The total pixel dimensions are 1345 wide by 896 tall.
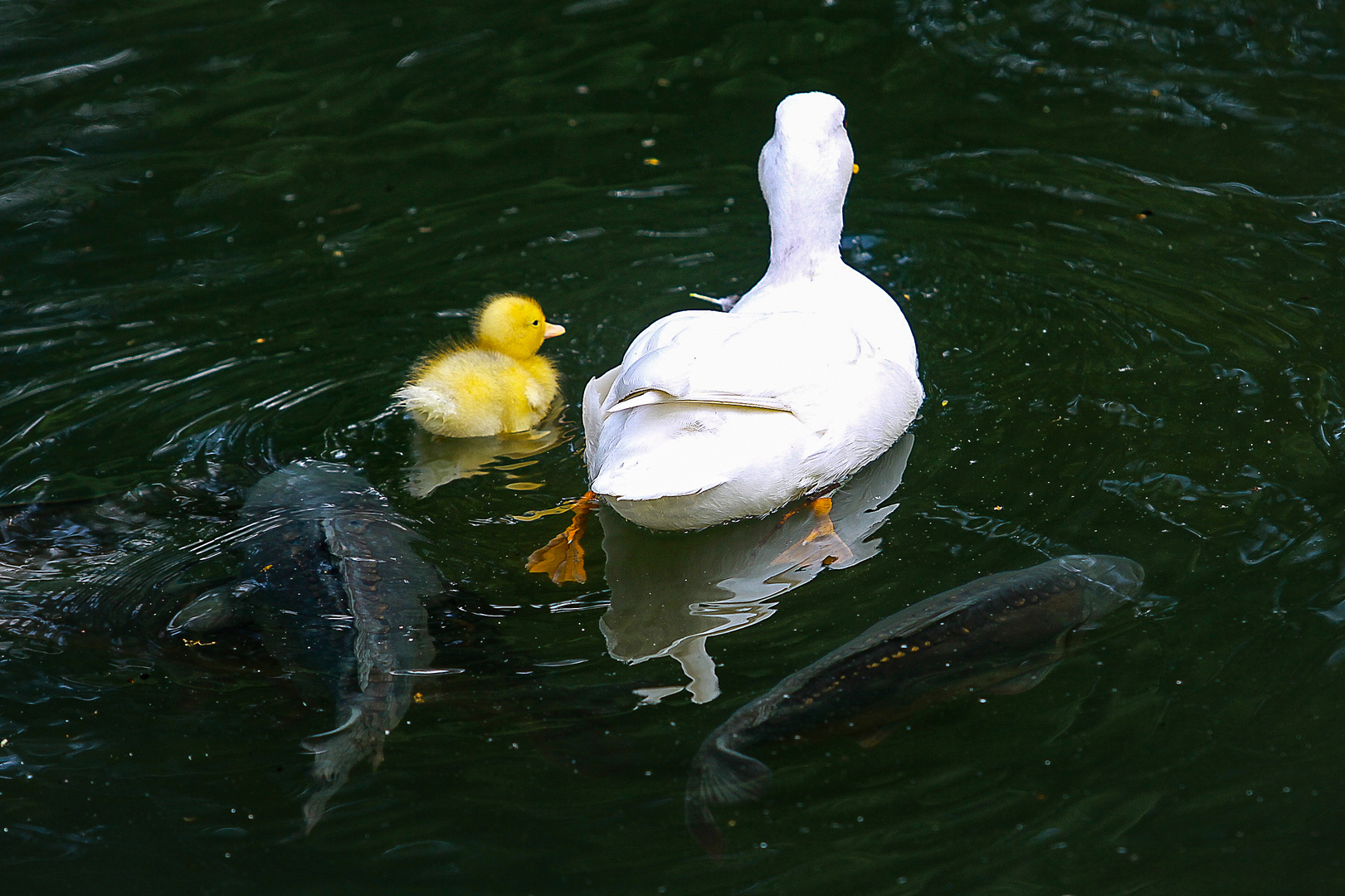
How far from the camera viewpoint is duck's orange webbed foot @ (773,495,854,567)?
12.8 feet

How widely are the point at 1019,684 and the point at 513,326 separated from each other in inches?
99.2

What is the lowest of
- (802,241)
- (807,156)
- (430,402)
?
(430,402)

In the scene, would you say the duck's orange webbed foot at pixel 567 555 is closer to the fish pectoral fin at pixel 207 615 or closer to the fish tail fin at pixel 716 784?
the fish pectoral fin at pixel 207 615

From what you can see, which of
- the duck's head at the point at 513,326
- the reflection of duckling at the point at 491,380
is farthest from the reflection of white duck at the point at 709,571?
the duck's head at the point at 513,326

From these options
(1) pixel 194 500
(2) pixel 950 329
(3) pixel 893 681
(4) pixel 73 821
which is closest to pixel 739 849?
(3) pixel 893 681

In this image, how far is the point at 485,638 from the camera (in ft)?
11.9

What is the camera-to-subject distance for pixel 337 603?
3668mm

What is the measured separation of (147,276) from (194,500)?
2.11 meters

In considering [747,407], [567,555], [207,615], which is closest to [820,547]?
[747,407]

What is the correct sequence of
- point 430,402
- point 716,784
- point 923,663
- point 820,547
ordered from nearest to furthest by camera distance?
point 716,784
point 923,663
point 820,547
point 430,402

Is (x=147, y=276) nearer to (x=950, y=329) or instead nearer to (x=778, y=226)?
(x=778, y=226)

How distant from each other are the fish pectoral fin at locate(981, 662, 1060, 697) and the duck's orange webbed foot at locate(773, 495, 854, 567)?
0.73 meters

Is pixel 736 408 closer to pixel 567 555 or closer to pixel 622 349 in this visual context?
pixel 567 555

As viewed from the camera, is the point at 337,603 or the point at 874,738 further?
the point at 337,603
